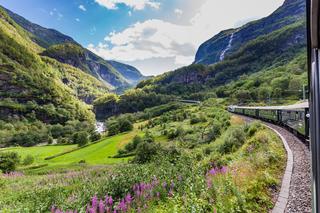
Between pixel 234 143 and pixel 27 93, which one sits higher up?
pixel 27 93

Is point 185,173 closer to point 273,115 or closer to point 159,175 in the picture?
point 159,175

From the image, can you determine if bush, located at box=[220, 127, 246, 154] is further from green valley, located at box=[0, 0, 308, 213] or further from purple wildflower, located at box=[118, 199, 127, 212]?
purple wildflower, located at box=[118, 199, 127, 212]

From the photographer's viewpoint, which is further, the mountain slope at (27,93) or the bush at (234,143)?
the mountain slope at (27,93)

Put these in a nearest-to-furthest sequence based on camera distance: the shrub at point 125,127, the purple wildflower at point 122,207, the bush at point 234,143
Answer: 1. the purple wildflower at point 122,207
2. the bush at point 234,143
3. the shrub at point 125,127

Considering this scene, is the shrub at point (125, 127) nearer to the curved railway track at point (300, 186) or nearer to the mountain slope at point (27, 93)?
the mountain slope at point (27, 93)

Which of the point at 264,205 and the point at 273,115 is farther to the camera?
the point at 273,115

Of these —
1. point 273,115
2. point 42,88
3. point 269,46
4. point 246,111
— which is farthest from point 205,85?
point 273,115

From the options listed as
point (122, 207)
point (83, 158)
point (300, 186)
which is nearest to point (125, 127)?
point (83, 158)

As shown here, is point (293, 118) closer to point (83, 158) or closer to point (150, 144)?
point (150, 144)

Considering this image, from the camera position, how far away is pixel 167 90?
19762cm

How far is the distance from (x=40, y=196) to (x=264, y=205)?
772 cm

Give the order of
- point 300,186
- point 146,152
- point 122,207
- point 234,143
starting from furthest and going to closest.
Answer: point 146,152, point 234,143, point 300,186, point 122,207

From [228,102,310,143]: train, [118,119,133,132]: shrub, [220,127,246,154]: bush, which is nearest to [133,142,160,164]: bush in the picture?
[220,127,246,154]: bush

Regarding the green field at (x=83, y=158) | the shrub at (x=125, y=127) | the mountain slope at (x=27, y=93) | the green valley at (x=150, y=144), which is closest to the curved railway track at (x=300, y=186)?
the green valley at (x=150, y=144)
